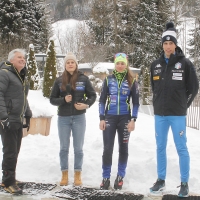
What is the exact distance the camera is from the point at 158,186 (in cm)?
381

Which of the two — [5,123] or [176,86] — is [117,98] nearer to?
[176,86]

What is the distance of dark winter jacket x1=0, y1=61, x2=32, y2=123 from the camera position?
12.1 feet

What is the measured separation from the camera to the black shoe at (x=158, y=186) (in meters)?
3.77

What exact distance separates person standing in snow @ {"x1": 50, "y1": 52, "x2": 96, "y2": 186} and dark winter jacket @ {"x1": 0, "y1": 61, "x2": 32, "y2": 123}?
1.43ft

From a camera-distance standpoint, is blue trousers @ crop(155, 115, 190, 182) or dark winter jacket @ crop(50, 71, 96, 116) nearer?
blue trousers @ crop(155, 115, 190, 182)

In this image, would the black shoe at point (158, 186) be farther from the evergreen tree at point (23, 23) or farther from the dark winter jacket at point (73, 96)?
the evergreen tree at point (23, 23)

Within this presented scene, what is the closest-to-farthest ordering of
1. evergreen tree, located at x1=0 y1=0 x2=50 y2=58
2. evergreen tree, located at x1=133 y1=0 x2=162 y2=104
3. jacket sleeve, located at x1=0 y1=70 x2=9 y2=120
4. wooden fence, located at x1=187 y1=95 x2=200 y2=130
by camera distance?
jacket sleeve, located at x1=0 y1=70 x2=9 y2=120 < wooden fence, located at x1=187 y1=95 x2=200 y2=130 < evergreen tree, located at x1=0 y1=0 x2=50 y2=58 < evergreen tree, located at x1=133 y1=0 x2=162 y2=104

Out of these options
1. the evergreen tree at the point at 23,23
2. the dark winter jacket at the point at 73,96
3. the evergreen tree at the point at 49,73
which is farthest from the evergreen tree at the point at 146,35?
the dark winter jacket at the point at 73,96

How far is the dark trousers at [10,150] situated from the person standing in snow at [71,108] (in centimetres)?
60

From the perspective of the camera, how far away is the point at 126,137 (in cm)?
396

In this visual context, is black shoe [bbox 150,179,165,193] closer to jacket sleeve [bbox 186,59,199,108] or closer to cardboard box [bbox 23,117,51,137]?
jacket sleeve [bbox 186,59,199,108]

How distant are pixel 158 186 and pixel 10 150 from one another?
6.47ft

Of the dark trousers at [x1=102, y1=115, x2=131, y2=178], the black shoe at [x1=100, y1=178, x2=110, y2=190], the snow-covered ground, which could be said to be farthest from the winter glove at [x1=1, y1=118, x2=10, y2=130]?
the black shoe at [x1=100, y1=178, x2=110, y2=190]

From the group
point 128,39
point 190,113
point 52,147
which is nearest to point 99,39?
point 128,39
